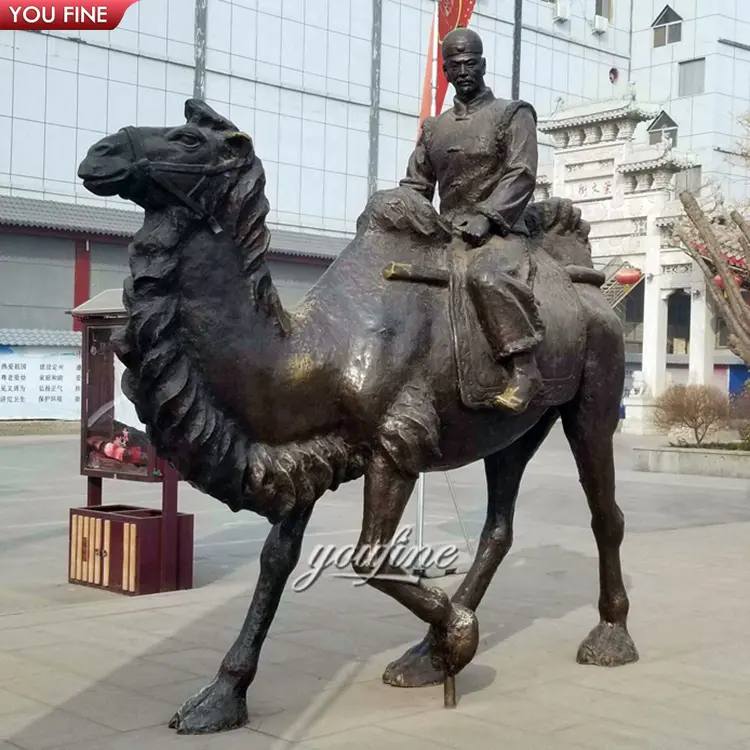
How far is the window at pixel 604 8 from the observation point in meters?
49.6

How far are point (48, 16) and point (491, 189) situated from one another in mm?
25806

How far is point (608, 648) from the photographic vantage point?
18.9 ft

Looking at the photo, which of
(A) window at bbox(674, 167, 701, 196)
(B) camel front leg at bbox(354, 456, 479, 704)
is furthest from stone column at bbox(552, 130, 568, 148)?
(B) camel front leg at bbox(354, 456, 479, 704)

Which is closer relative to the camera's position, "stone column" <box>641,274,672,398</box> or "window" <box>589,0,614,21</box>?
"stone column" <box>641,274,672,398</box>

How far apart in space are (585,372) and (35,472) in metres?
13.1

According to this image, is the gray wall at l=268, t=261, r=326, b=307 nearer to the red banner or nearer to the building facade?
the building facade

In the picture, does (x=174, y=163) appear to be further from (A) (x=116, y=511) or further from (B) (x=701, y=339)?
(B) (x=701, y=339)

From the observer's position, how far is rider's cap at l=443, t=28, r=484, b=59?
5.09m

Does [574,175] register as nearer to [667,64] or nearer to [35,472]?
[667,64]

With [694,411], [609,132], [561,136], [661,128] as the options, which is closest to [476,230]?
[694,411]

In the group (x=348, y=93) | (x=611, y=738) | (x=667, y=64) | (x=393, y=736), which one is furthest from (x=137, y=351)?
(x=667, y=64)

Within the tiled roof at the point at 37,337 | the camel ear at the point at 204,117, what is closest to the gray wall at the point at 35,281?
the tiled roof at the point at 37,337

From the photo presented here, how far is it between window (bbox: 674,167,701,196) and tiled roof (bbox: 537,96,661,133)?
2341mm

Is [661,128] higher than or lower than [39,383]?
higher
